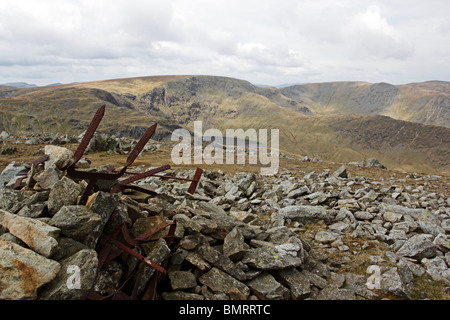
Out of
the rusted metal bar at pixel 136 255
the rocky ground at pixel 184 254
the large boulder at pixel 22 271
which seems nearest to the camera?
the large boulder at pixel 22 271

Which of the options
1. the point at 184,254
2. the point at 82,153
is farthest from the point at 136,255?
the point at 82,153

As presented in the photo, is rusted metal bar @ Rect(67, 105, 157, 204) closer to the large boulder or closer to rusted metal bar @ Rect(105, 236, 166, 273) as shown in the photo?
rusted metal bar @ Rect(105, 236, 166, 273)

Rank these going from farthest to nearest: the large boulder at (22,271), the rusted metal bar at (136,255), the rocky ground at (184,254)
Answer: the rusted metal bar at (136,255), the rocky ground at (184,254), the large boulder at (22,271)

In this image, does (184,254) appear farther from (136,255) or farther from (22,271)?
(22,271)

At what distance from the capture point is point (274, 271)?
7.25 m

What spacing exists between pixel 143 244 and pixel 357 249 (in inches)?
318

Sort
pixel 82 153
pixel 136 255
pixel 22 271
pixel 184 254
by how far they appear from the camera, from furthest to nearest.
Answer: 1. pixel 184 254
2. pixel 82 153
3. pixel 136 255
4. pixel 22 271

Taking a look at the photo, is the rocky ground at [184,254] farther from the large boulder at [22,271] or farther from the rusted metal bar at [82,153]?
the rusted metal bar at [82,153]

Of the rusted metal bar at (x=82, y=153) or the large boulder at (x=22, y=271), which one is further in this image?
the rusted metal bar at (x=82, y=153)

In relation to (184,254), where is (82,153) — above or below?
above

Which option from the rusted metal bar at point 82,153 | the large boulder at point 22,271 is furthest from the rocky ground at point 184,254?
the rusted metal bar at point 82,153

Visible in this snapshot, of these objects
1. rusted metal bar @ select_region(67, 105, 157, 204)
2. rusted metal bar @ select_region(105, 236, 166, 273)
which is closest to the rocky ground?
rusted metal bar @ select_region(105, 236, 166, 273)

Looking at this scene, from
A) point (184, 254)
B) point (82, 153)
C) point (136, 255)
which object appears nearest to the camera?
point (136, 255)

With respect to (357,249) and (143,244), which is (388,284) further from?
(143,244)
